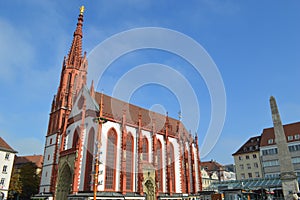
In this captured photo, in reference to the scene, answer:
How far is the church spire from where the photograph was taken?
46503mm

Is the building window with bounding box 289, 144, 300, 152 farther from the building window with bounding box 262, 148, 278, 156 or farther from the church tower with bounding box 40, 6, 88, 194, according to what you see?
the church tower with bounding box 40, 6, 88, 194

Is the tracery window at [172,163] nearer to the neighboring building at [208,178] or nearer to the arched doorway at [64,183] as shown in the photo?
the arched doorway at [64,183]

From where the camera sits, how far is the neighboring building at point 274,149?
50.8 metres

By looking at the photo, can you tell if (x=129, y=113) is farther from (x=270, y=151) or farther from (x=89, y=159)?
(x=270, y=151)

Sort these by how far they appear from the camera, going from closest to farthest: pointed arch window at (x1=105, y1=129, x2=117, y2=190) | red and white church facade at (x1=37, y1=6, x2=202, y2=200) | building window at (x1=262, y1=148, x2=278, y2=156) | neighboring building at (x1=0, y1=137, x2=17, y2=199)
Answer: red and white church facade at (x1=37, y1=6, x2=202, y2=200), pointed arch window at (x1=105, y1=129, x2=117, y2=190), neighboring building at (x1=0, y1=137, x2=17, y2=199), building window at (x1=262, y1=148, x2=278, y2=156)

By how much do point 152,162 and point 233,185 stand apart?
83.6ft

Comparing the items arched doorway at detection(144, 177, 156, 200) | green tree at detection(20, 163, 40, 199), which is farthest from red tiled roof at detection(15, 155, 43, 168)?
arched doorway at detection(144, 177, 156, 200)

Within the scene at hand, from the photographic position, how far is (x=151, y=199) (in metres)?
38.1

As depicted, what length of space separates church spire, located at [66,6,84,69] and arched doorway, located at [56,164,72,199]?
19.8m

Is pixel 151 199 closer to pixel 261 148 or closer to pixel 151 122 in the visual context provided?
pixel 151 122

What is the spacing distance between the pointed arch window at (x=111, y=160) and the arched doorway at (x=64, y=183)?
6408 mm

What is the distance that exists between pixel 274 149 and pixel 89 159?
140 feet

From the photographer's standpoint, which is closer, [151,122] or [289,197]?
[289,197]

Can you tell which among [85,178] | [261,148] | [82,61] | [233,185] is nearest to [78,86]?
[82,61]
